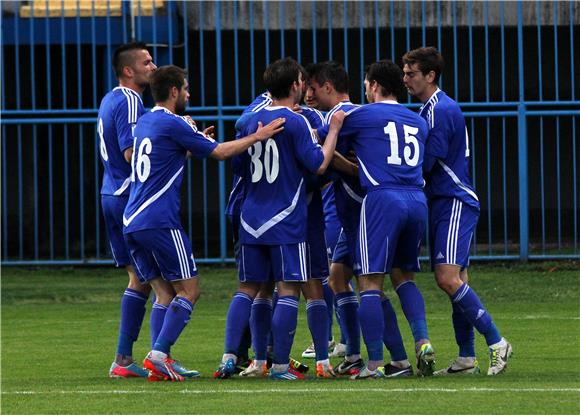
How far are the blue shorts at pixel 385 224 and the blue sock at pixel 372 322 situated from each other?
0.15 m

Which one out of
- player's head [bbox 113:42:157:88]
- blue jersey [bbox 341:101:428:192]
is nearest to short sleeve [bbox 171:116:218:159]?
blue jersey [bbox 341:101:428:192]

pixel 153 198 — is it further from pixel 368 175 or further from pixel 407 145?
pixel 407 145

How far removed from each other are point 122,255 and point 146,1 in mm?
8457

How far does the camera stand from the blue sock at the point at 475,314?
8.20 m

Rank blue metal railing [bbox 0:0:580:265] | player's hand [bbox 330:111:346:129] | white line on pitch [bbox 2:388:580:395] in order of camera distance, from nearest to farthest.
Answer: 1. white line on pitch [bbox 2:388:580:395]
2. player's hand [bbox 330:111:346:129]
3. blue metal railing [bbox 0:0:580:265]

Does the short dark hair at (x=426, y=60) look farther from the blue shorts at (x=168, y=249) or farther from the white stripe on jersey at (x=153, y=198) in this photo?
the blue shorts at (x=168, y=249)

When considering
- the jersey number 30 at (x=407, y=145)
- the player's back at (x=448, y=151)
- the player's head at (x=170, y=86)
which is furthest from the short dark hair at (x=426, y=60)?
the player's head at (x=170, y=86)

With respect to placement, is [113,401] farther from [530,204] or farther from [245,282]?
[530,204]

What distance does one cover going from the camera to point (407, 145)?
8.12m

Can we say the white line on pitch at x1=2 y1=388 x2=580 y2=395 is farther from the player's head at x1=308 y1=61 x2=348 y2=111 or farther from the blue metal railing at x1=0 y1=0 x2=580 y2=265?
the blue metal railing at x1=0 y1=0 x2=580 y2=265

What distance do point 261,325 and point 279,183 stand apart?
87 cm

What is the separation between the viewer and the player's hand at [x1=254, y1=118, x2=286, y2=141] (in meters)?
8.12

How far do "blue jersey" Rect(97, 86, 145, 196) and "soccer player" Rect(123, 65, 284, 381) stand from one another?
372mm

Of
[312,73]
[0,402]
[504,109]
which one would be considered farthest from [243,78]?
[0,402]
